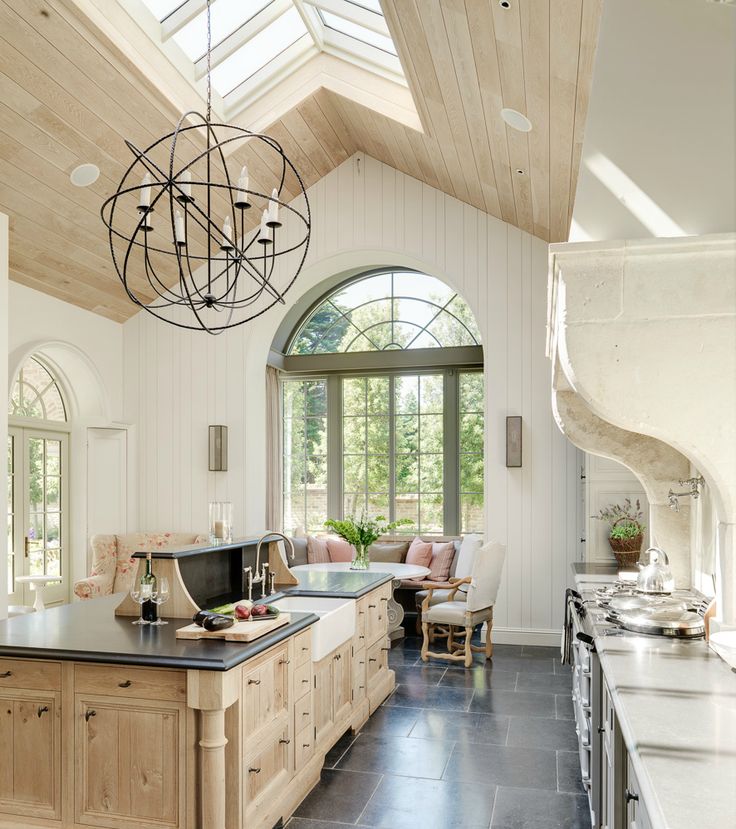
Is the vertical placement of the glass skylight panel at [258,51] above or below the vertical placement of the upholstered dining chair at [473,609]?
above

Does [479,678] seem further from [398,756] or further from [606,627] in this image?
[606,627]

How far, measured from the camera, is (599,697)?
298 centimetres

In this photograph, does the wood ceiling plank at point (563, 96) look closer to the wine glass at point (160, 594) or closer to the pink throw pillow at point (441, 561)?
the wine glass at point (160, 594)

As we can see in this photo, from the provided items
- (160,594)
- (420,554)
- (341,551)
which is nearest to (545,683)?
(420,554)

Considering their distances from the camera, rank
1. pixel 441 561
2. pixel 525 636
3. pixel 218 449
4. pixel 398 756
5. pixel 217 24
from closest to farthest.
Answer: pixel 398 756, pixel 217 24, pixel 525 636, pixel 218 449, pixel 441 561

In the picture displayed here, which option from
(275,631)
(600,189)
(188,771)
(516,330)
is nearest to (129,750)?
(188,771)

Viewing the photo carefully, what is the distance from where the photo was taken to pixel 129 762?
287 centimetres

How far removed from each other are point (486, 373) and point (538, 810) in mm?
4241

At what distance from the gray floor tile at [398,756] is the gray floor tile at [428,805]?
0.38 ft

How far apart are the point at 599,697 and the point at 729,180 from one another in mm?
1996

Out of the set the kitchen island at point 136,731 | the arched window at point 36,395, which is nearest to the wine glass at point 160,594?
the kitchen island at point 136,731

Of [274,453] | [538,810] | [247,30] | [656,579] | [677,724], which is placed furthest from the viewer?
[274,453]

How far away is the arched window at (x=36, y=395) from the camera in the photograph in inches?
270

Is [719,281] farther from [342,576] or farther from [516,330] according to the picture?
[516,330]
